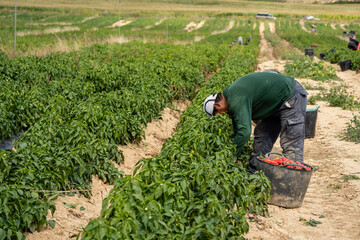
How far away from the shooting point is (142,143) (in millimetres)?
7387

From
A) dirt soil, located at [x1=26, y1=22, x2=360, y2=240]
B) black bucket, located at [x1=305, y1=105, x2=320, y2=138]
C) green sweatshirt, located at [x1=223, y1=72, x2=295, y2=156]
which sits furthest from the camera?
black bucket, located at [x1=305, y1=105, x2=320, y2=138]

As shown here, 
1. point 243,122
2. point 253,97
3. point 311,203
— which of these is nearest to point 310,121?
point 311,203

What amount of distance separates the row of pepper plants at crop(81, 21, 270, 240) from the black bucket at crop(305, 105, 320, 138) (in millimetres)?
3781

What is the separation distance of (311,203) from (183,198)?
8.42 feet

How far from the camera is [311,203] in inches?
210

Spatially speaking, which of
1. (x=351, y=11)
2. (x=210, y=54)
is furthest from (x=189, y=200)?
(x=351, y=11)

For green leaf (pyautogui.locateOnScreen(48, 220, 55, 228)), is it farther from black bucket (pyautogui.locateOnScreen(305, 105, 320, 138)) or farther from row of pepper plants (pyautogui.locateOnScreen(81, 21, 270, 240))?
black bucket (pyautogui.locateOnScreen(305, 105, 320, 138))

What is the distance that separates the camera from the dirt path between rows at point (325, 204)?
4.42 metres

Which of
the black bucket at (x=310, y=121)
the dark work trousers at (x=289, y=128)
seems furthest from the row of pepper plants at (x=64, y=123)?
the black bucket at (x=310, y=121)

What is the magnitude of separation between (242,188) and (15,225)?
2192 mm

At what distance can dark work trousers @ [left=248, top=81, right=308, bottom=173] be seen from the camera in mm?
5090

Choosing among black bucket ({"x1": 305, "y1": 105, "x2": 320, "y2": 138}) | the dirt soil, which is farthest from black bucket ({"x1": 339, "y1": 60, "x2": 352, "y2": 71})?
black bucket ({"x1": 305, "y1": 105, "x2": 320, "y2": 138})

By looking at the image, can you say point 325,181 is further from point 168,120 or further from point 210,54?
point 210,54

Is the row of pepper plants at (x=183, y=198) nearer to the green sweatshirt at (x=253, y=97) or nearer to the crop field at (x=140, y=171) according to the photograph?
the crop field at (x=140, y=171)
